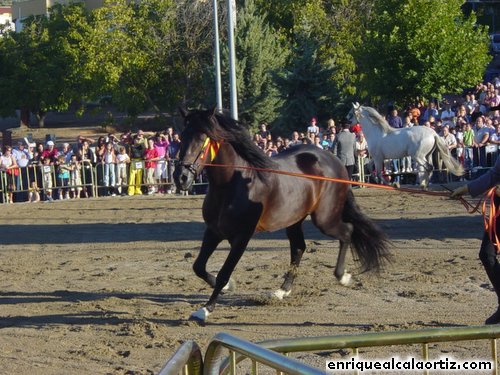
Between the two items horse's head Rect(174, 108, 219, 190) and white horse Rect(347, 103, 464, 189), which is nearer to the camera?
horse's head Rect(174, 108, 219, 190)

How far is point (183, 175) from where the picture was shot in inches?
362

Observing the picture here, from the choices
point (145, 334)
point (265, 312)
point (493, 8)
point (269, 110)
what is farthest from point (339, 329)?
point (493, 8)

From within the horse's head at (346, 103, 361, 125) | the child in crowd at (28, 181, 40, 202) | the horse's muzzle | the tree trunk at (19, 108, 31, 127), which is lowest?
the tree trunk at (19, 108, 31, 127)

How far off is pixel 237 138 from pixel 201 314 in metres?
1.91

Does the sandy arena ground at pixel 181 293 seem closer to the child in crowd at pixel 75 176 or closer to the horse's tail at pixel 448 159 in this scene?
the horse's tail at pixel 448 159

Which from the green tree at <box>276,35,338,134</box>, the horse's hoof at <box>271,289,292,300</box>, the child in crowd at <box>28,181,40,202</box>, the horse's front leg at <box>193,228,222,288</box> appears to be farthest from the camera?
the green tree at <box>276,35,338,134</box>

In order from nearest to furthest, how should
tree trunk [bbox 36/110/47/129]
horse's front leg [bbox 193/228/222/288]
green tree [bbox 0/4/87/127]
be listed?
horse's front leg [bbox 193/228/222/288], green tree [bbox 0/4/87/127], tree trunk [bbox 36/110/47/129]

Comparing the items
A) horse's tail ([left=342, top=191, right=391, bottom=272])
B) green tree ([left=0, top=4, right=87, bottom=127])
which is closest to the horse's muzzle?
horse's tail ([left=342, top=191, right=391, bottom=272])

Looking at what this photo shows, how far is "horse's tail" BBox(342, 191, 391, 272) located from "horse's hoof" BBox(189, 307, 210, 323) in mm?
2309

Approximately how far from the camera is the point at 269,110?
42.8m

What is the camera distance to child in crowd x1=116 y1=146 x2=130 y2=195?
24514 millimetres

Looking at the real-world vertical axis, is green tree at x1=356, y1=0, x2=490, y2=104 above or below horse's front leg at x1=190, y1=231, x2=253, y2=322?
above

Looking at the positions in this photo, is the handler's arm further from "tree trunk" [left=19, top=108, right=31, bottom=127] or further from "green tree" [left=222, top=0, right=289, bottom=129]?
"tree trunk" [left=19, top=108, right=31, bottom=127]

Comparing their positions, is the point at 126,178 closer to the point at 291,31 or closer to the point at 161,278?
the point at 161,278
